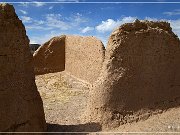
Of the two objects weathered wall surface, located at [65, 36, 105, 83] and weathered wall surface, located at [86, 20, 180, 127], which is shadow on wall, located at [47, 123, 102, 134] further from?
weathered wall surface, located at [65, 36, 105, 83]

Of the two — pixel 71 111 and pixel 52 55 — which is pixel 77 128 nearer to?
pixel 71 111

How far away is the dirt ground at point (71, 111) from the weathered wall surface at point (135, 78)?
0.30 m

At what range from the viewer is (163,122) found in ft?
28.1

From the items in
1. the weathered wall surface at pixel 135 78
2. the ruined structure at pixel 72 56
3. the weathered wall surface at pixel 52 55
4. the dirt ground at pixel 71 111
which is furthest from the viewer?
the weathered wall surface at pixel 52 55

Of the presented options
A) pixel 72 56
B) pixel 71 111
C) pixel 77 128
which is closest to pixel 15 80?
pixel 77 128

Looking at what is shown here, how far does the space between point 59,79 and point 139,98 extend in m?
9.75

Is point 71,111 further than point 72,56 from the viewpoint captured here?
No

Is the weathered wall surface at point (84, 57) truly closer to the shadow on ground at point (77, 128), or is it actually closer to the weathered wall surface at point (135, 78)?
the weathered wall surface at point (135, 78)

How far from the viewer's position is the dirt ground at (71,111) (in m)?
8.45

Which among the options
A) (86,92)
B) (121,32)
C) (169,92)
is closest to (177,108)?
(169,92)

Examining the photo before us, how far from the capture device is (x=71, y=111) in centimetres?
1168

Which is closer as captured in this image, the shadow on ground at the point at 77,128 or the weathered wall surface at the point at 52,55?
the shadow on ground at the point at 77,128

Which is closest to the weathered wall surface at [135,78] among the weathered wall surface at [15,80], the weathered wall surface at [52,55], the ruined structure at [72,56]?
the weathered wall surface at [15,80]

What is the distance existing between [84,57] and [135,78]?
8333 mm
